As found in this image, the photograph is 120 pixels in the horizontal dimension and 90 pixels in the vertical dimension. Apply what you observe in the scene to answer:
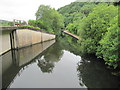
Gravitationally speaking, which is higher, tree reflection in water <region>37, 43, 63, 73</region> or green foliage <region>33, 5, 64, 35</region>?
green foliage <region>33, 5, 64, 35</region>

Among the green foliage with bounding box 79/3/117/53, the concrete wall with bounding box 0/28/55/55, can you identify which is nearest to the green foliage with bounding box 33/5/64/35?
the concrete wall with bounding box 0/28/55/55

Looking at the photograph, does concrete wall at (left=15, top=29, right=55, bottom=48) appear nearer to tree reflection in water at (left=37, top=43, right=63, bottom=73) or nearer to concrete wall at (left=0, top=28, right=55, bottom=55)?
concrete wall at (left=0, top=28, right=55, bottom=55)

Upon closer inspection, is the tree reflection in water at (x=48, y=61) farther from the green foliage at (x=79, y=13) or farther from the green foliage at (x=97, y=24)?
the green foliage at (x=79, y=13)

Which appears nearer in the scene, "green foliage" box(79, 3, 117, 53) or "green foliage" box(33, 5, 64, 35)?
"green foliage" box(79, 3, 117, 53)

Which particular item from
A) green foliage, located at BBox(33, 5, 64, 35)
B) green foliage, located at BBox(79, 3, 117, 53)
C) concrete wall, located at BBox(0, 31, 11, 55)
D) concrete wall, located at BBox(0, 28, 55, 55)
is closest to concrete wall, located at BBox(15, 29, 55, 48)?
concrete wall, located at BBox(0, 28, 55, 55)

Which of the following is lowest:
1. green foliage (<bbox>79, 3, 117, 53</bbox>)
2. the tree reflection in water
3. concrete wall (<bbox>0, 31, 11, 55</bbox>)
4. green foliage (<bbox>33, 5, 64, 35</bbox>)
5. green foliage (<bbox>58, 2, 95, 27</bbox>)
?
the tree reflection in water

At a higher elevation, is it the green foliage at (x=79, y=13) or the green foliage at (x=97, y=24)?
the green foliage at (x=79, y=13)

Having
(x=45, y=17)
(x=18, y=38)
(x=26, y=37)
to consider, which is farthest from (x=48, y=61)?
(x=45, y=17)

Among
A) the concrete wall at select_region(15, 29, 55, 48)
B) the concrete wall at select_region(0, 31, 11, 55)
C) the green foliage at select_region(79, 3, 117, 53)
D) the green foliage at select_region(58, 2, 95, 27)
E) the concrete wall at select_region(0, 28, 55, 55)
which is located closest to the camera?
the green foliage at select_region(79, 3, 117, 53)

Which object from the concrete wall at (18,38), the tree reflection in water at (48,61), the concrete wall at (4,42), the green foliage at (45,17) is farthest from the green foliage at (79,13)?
the concrete wall at (4,42)

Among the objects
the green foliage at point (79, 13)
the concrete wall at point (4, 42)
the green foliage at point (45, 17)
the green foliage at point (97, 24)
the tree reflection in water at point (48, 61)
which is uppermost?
the green foliage at point (79, 13)

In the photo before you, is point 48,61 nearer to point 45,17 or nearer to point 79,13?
point 45,17

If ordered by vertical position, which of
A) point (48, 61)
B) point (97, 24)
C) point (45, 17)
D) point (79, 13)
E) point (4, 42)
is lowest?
point (48, 61)

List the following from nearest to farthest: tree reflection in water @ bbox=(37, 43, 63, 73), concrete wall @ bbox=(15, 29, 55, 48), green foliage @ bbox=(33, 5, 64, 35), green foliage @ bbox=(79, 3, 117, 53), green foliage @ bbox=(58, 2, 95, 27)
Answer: tree reflection in water @ bbox=(37, 43, 63, 73) → green foliage @ bbox=(79, 3, 117, 53) → concrete wall @ bbox=(15, 29, 55, 48) → green foliage @ bbox=(33, 5, 64, 35) → green foliage @ bbox=(58, 2, 95, 27)
